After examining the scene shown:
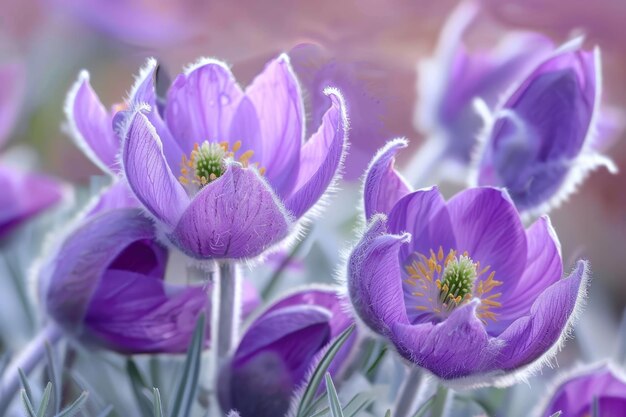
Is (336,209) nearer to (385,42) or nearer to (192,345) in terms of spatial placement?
(385,42)

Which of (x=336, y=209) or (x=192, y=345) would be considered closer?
(x=192, y=345)

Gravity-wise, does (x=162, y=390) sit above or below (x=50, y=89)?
below

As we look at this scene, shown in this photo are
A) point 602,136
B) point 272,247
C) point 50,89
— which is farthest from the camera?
point 50,89

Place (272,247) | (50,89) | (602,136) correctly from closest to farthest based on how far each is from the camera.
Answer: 1. (272,247)
2. (602,136)
3. (50,89)

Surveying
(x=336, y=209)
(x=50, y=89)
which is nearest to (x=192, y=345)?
(x=336, y=209)

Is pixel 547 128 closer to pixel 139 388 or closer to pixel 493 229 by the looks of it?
pixel 493 229

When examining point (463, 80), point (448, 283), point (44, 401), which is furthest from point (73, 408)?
point (463, 80)

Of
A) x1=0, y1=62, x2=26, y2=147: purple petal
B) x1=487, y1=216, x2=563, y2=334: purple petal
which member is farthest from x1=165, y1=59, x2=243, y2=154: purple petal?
x1=0, y1=62, x2=26, y2=147: purple petal
